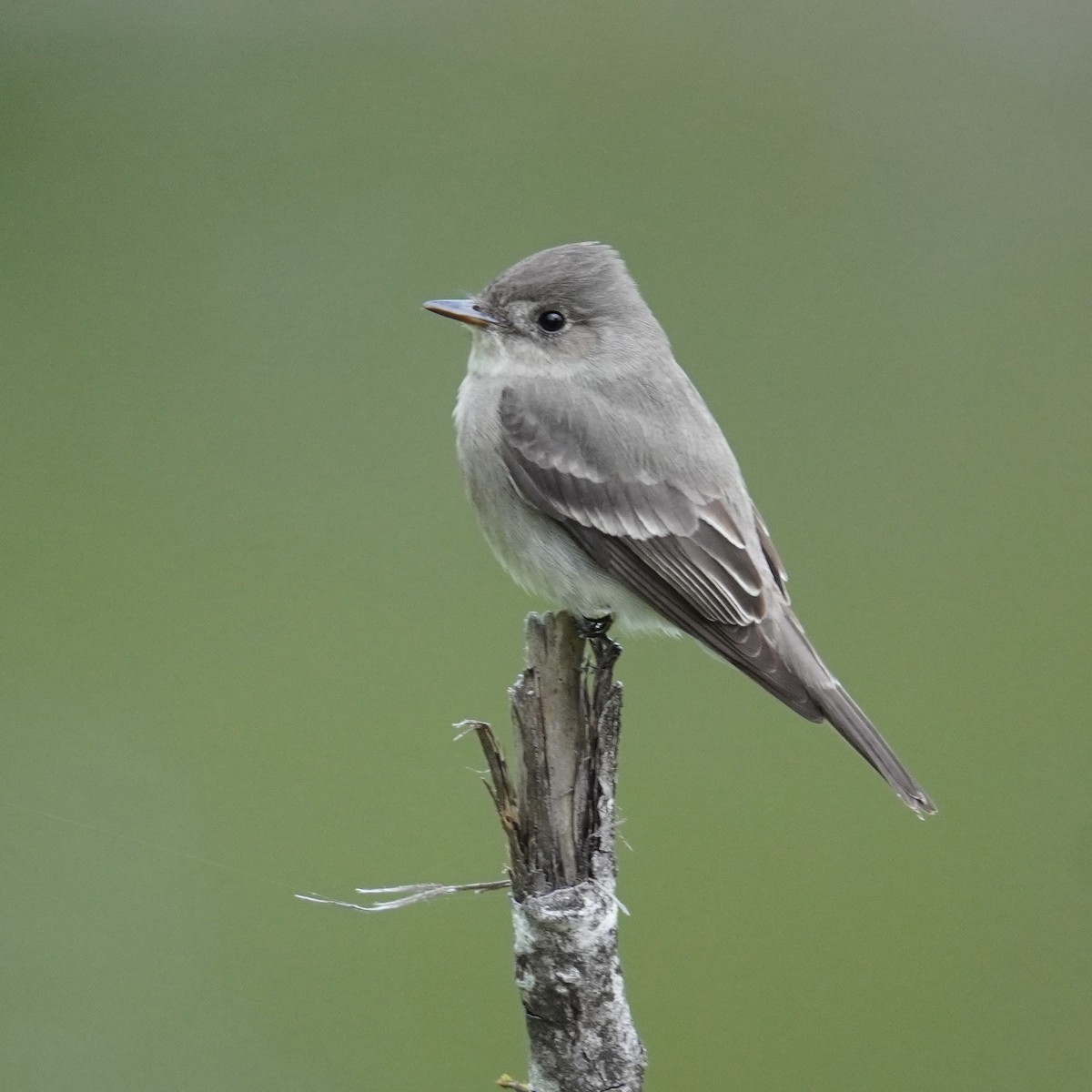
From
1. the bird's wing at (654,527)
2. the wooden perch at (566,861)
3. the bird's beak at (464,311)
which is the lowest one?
the wooden perch at (566,861)

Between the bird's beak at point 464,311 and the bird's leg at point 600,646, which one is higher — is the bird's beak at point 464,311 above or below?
above

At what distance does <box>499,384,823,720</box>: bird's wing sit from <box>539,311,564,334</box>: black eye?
0.94 feet

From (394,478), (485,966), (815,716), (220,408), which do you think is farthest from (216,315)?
(815,716)

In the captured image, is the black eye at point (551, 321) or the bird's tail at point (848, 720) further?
the black eye at point (551, 321)

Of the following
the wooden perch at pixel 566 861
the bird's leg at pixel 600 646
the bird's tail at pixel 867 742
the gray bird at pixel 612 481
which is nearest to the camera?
the wooden perch at pixel 566 861

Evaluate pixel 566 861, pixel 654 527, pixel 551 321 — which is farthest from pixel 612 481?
pixel 566 861

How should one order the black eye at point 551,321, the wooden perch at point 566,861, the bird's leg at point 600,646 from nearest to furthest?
1. the wooden perch at point 566,861
2. the bird's leg at point 600,646
3. the black eye at point 551,321

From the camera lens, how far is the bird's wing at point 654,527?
3.45 metres

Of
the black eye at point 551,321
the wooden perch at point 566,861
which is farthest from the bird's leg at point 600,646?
the black eye at point 551,321

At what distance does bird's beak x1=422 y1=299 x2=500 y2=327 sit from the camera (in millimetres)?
3727

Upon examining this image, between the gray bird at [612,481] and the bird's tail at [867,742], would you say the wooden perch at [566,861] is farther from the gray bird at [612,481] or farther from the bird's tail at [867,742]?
the bird's tail at [867,742]

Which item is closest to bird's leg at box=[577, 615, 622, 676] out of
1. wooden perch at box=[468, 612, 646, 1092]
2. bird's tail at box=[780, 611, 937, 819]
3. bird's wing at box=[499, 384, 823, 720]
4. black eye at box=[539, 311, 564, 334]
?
wooden perch at box=[468, 612, 646, 1092]

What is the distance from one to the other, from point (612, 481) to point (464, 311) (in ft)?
1.91

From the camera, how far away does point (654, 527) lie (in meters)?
3.51
